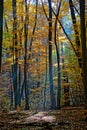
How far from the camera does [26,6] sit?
20.9 m

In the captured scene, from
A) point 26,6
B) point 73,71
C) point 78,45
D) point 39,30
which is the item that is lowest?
point 73,71

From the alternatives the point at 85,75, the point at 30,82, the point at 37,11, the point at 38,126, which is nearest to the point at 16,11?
the point at 37,11

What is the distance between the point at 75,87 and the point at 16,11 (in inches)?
385

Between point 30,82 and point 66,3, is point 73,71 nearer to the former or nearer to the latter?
point 66,3

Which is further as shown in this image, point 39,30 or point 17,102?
point 39,30

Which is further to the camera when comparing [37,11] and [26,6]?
[37,11]

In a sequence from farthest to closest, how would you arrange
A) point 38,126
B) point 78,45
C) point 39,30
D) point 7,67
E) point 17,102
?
point 7,67 → point 39,30 → point 17,102 → point 78,45 → point 38,126

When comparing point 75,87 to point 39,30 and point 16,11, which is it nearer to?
point 39,30

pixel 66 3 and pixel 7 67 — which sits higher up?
pixel 66 3

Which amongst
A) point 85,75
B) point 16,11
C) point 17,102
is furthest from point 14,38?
point 85,75

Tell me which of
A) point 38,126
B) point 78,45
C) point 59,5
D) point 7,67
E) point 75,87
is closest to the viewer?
point 38,126

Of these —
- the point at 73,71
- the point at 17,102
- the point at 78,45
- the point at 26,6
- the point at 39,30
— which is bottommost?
the point at 17,102

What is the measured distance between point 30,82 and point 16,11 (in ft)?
61.3

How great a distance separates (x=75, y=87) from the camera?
2611 centimetres
